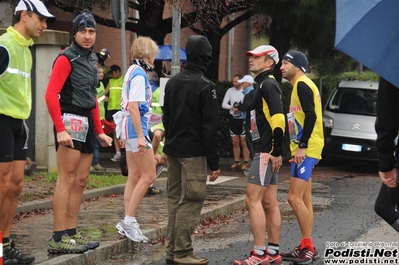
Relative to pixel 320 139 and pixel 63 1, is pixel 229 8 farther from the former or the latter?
pixel 320 139

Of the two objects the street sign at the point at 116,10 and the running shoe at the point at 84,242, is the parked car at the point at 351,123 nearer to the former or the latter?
the street sign at the point at 116,10

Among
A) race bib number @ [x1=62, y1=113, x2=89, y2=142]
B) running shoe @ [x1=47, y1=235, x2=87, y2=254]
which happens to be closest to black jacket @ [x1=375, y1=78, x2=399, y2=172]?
race bib number @ [x1=62, y1=113, x2=89, y2=142]

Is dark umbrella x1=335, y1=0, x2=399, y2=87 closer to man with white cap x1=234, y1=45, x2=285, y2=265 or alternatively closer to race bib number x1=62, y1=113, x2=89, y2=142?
man with white cap x1=234, y1=45, x2=285, y2=265

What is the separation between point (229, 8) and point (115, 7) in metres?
5.71

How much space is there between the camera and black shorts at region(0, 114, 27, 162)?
6.89 m

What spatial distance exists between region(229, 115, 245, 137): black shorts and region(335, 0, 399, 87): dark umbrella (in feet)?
41.1

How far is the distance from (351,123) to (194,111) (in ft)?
37.7

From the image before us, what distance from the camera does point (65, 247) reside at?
7.54 metres

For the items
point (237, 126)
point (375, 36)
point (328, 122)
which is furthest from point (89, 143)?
point (328, 122)

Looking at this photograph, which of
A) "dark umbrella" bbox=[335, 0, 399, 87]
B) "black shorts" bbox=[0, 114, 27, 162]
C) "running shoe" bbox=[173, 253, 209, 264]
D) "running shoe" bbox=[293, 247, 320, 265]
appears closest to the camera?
"dark umbrella" bbox=[335, 0, 399, 87]

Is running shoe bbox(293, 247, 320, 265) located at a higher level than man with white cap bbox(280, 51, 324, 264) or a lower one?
lower

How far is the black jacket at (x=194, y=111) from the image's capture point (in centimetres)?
757

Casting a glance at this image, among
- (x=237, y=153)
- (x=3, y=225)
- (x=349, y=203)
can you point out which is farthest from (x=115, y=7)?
(x=237, y=153)

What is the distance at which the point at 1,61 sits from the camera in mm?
6895
